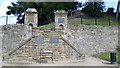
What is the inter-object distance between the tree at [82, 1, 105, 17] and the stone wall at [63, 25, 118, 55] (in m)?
7.02

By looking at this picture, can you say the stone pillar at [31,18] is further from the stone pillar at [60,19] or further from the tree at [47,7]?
the tree at [47,7]

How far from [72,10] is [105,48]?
1135 centimetres

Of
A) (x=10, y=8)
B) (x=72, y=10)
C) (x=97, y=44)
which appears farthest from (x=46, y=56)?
(x=10, y=8)

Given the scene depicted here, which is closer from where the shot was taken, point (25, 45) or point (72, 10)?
point (25, 45)

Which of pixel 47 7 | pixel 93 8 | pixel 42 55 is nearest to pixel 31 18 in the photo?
pixel 42 55

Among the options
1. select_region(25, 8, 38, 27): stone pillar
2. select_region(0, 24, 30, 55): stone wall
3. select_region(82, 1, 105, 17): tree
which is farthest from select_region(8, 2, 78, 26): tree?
select_region(25, 8, 38, 27): stone pillar

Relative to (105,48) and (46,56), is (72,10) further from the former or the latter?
(46,56)

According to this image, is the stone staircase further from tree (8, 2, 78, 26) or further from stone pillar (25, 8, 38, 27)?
tree (8, 2, 78, 26)

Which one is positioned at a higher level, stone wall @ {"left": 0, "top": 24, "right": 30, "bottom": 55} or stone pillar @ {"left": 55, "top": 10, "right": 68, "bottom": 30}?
stone pillar @ {"left": 55, "top": 10, "right": 68, "bottom": 30}

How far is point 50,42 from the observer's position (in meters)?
14.5

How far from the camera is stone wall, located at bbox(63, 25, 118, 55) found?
1833cm

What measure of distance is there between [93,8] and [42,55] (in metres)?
14.5

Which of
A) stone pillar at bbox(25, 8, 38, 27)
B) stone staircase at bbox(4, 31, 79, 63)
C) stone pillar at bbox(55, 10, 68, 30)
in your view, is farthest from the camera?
stone pillar at bbox(55, 10, 68, 30)

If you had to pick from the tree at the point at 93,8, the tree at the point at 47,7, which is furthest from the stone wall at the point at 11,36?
the tree at the point at 93,8
